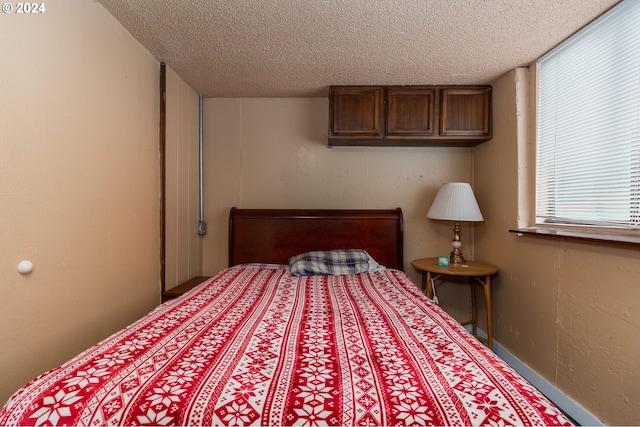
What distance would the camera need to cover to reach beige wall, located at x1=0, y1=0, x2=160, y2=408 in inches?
44.7

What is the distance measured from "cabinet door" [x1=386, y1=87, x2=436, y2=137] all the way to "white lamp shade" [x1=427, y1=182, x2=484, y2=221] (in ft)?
1.68

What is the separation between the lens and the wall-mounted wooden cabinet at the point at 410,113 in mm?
2465

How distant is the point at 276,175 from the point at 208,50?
45.6 inches

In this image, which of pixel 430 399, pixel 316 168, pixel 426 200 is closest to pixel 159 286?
pixel 316 168

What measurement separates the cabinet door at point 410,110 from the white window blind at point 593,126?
749 millimetres

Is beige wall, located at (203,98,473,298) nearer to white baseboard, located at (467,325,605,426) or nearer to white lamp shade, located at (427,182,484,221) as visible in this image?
white lamp shade, located at (427,182,484,221)

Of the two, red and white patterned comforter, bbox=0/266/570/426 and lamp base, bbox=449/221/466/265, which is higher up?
lamp base, bbox=449/221/466/265

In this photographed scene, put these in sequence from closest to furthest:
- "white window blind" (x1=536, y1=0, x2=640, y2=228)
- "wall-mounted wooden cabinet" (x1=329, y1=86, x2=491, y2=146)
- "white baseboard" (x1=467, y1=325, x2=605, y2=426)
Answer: "white window blind" (x1=536, y1=0, x2=640, y2=228), "white baseboard" (x1=467, y1=325, x2=605, y2=426), "wall-mounted wooden cabinet" (x1=329, y1=86, x2=491, y2=146)

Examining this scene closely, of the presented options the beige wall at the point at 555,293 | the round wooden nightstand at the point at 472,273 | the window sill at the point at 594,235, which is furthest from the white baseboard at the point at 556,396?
the window sill at the point at 594,235

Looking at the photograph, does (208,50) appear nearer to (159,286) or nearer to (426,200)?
(159,286)

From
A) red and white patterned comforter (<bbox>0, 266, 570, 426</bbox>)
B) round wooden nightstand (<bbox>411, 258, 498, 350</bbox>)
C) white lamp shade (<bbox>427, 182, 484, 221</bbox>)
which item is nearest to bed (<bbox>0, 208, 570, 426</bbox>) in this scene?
red and white patterned comforter (<bbox>0, 266, 570, 426</bbox>)

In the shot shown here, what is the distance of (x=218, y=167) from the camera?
2.83 meters

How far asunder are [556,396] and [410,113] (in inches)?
85.3

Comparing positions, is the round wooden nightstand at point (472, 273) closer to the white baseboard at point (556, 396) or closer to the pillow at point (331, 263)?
the white baseboard at point (556, 396)
